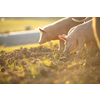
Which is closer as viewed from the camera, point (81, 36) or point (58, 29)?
point (81, 36)

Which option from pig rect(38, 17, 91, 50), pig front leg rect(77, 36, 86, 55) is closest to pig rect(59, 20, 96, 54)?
pig front leg rect(77, 36, 86, 55)

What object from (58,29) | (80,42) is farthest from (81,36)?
(58,29)

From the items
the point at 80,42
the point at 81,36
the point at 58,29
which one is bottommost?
the point at 80,42

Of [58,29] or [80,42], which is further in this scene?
[58,29]

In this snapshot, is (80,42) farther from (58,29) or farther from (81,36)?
(58,29)

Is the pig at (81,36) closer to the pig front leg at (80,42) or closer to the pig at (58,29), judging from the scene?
the pig front leg at (80,42)

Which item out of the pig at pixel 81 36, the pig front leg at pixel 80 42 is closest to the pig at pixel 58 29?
the pig at pixel 81 36

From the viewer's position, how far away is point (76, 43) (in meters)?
5.49

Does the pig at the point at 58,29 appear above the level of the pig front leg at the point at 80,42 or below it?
above

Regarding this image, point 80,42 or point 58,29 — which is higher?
point 58,29
